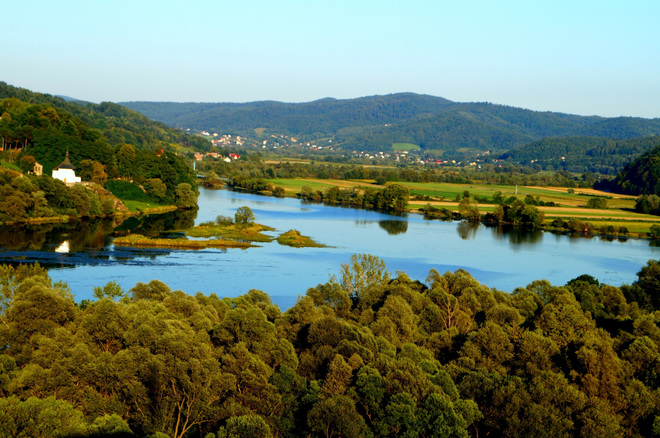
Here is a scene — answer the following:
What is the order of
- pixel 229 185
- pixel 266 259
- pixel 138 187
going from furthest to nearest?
pixel 229 185, pixel 138 187, pixel 266 259

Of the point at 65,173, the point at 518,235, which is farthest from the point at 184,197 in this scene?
the point at 518,235

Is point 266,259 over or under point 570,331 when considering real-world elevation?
under

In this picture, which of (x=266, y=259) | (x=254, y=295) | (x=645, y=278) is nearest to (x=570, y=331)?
(x=254, y=295)

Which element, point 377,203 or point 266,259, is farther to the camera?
point 377,203

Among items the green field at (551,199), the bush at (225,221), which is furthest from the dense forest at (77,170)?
the green field at (551,199)

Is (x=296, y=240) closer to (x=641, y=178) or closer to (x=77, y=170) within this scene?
(x=77, y=170)

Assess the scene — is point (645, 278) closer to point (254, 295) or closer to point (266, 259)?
point (254, 295)

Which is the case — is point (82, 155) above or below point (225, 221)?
above

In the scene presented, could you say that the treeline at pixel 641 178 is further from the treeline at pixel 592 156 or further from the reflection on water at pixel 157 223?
the reflection on water at pixel 157 223
